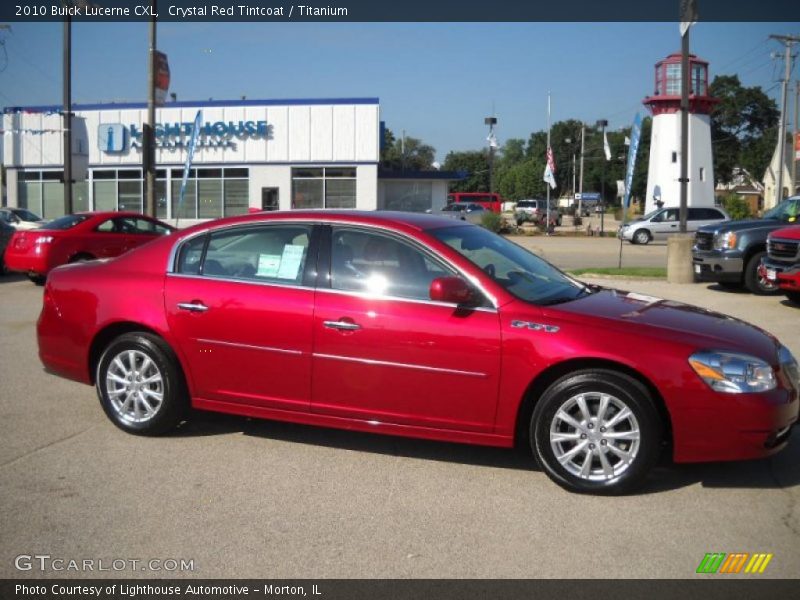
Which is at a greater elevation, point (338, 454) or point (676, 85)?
point (676, 85)

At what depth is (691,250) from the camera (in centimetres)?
1573

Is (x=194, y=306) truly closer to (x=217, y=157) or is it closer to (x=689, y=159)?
(x=217, y=157)

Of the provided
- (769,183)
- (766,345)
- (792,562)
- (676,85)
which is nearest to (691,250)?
(766,345)

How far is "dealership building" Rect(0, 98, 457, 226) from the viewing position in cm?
3962

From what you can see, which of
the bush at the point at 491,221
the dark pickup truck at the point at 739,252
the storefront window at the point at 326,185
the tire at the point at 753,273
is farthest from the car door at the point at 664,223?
the tire at the point at 753,273

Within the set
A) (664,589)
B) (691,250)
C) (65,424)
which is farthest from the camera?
(691,250)

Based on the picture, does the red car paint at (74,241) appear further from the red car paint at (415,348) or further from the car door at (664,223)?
the car door at (664,223)

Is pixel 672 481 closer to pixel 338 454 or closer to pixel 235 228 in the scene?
pixel 338 454

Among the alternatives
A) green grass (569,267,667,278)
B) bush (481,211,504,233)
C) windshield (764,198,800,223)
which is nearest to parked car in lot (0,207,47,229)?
green grass (569,267,667,278)

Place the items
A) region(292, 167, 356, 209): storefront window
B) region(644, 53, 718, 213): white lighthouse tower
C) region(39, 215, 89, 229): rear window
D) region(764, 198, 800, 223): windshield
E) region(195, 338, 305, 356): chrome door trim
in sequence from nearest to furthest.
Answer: region(195, 338, 305, 356): chrome door trim < region(764, 198, 800, 223): windshield < region(39, 215, 89, 229): rear window < region(292, 167, 356, 209): storefront window < region(644, 53, 718, 213): white lighthouse tower

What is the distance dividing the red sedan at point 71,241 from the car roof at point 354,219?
32.7 ft

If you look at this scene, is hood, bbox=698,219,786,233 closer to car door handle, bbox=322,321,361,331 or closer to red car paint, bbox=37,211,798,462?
red car paint, bbox=37,211,798,462

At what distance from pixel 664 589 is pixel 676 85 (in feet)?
149

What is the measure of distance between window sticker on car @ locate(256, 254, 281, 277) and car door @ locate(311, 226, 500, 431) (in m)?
0.38
